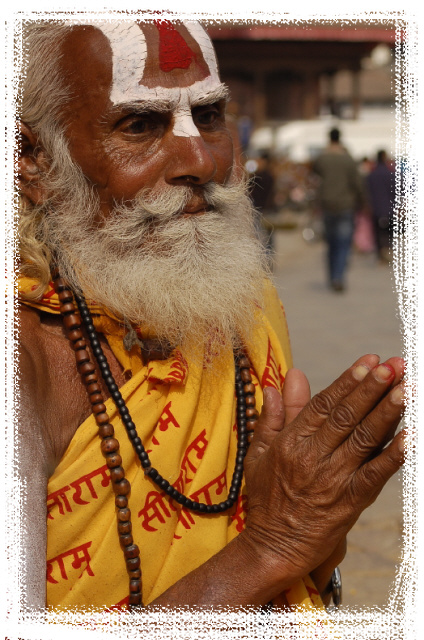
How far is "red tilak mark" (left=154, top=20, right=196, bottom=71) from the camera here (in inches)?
76.2

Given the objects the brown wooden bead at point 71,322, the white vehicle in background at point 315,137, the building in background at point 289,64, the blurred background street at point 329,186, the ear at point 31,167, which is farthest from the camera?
the white vehicle in background at point 315,137

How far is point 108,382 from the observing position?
189 cm

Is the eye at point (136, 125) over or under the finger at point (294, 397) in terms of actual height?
over

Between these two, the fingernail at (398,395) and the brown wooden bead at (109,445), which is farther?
the brown wooden bead at (109,445)

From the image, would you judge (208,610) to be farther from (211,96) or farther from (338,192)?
(338,192)

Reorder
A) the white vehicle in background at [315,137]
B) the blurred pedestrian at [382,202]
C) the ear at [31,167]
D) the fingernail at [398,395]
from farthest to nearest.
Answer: the white vehicle in background at [315,137] < the blurred pedestrian at [382,202] < the ear at [31,167] < the fingernail at [398,395]

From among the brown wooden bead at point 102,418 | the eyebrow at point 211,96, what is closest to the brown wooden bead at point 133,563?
the brown wooden bead at point 102,418

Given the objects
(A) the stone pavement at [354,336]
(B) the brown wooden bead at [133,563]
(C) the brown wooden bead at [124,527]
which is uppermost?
(C) the brown wooden bead at [124,527]

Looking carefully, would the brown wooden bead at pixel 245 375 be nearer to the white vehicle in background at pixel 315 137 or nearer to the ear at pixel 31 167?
the ear at pixel 31 167

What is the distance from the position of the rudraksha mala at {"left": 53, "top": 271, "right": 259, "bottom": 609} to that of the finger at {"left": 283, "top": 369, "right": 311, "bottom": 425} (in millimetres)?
202

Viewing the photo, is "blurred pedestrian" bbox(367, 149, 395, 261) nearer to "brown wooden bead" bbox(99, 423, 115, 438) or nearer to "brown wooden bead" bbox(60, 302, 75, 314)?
"brown wooden bead" bbox(60, 302, 75, 314)

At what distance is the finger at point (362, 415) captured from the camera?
1563 mm

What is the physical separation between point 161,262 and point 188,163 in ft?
0.86
